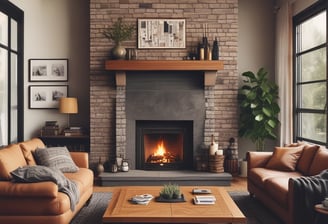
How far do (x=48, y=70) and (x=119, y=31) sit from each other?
1.52 meters

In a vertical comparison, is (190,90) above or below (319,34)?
below

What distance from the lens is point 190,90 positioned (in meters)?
6.65

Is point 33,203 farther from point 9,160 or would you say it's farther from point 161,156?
point 161,156

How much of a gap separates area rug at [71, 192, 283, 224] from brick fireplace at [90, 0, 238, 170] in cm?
125

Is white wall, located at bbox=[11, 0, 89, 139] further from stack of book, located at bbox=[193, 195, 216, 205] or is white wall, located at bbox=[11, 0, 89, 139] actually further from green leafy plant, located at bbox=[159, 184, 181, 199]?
stack of book, located at bbox=[193, 195, 216, 205]

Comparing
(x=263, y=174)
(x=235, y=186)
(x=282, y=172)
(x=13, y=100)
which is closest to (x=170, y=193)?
(x=263, y=174)

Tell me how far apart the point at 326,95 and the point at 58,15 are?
15.1 ft

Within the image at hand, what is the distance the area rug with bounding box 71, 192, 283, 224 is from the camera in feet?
14.3

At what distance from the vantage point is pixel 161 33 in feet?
21.8

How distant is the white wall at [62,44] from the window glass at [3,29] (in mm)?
826

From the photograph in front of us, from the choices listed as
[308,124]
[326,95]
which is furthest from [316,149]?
[308,124]

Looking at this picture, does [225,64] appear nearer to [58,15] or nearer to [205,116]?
[205,116]

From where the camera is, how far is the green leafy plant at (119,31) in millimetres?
6484

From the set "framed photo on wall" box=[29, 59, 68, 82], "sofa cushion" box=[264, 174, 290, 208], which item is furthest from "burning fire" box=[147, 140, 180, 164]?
"sofa cushion" box=[264, 174, 290, 208]
